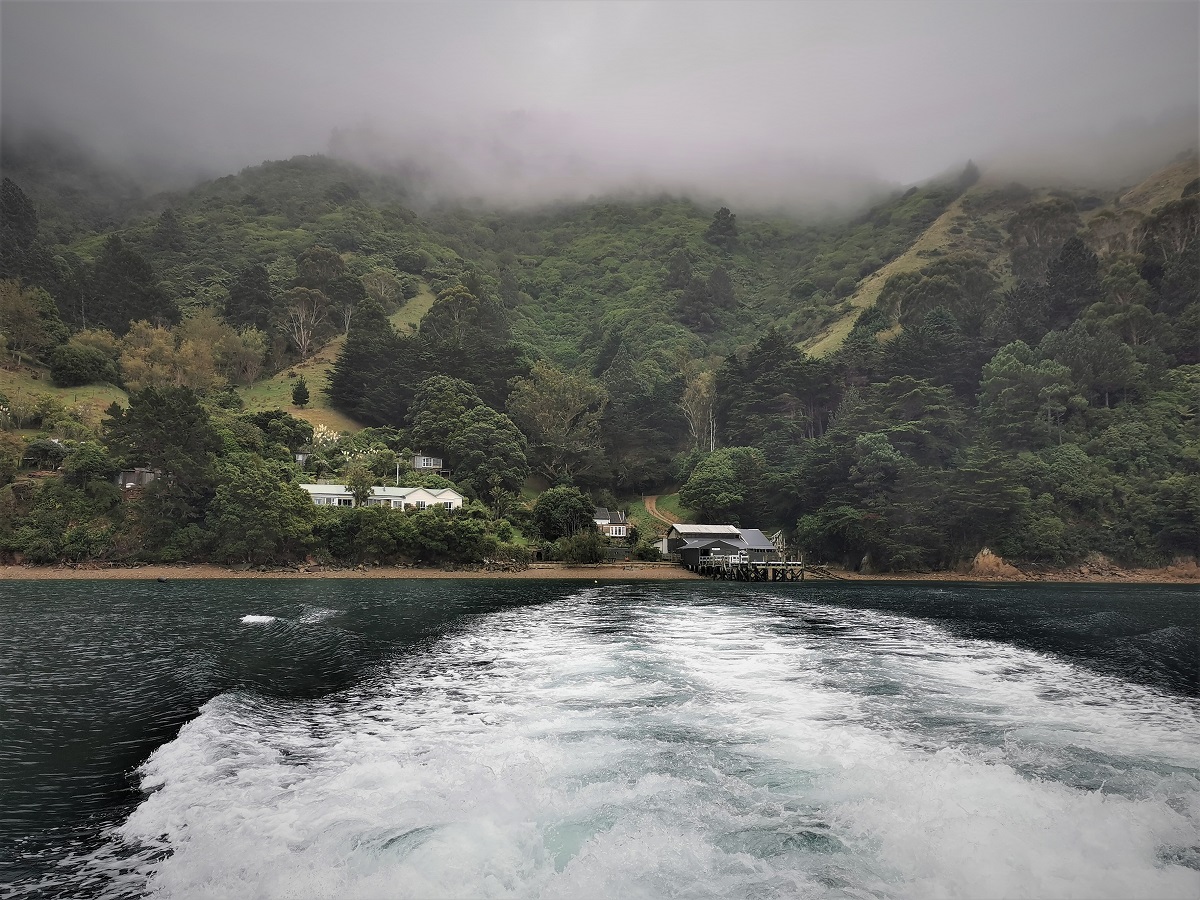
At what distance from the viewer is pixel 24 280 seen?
92875 millimetres

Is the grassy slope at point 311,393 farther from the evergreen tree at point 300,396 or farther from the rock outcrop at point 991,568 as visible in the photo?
the rock outcrop at point 991,568

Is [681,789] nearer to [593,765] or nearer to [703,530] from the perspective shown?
[593,765]

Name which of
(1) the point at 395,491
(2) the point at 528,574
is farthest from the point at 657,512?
(1) the point at 395,491

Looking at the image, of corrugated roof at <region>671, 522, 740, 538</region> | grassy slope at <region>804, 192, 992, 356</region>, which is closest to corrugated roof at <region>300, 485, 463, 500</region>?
corrugated roof at <region>671, 522, 740, 538</region>

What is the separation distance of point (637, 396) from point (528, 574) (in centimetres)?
4475

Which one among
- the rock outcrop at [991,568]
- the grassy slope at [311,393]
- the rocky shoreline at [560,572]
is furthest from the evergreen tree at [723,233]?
the rocky shoreline at [560,572]

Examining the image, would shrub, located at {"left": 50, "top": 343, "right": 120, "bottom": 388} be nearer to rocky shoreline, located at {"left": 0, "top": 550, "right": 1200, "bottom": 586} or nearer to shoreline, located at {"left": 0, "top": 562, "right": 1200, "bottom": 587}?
rocky shoreline, located at {"left": 0, "top": 550, "right": 1200, "bottom": 586}

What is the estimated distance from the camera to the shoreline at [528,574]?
5288 centimetres

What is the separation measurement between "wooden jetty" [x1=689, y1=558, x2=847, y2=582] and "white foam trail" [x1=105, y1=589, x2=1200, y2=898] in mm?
42689

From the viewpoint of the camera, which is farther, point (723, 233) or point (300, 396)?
point (723, 233)

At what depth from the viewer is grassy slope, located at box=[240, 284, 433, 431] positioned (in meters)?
87.6

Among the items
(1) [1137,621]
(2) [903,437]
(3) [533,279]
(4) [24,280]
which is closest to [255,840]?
(1) [1137,621]

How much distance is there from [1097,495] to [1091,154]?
493 feet

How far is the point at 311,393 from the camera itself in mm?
94375
